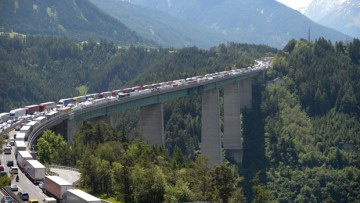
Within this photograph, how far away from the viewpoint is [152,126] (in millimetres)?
103750

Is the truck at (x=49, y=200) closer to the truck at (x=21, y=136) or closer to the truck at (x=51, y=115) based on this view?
the truck at (x=21, y=136)

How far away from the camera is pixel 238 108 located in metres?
142

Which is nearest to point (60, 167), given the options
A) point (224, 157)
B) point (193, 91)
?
point (193, 91)

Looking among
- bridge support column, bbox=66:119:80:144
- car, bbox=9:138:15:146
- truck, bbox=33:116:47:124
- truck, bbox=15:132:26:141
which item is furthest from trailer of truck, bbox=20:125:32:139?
bridge support column, bbox=66:119:80:144

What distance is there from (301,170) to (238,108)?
19.5 meters

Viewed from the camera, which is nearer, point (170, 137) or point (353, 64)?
point (170, 137)

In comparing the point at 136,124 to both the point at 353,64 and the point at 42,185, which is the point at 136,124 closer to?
the point at 353,64

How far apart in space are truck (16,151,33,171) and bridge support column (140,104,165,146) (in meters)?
42.3

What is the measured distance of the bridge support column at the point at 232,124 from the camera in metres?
138

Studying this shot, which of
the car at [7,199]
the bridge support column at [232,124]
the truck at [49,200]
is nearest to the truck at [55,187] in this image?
the truck at [49,200]

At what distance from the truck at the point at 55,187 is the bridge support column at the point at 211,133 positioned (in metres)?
67.4

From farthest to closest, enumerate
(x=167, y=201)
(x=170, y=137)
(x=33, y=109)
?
(x=170, y=137)
(x=33, y=109)
(x=167, y=201)

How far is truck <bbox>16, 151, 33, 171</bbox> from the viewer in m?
58.1

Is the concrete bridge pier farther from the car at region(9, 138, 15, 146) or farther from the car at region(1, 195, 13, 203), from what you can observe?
the car at region(1, 195, 13, 203)
